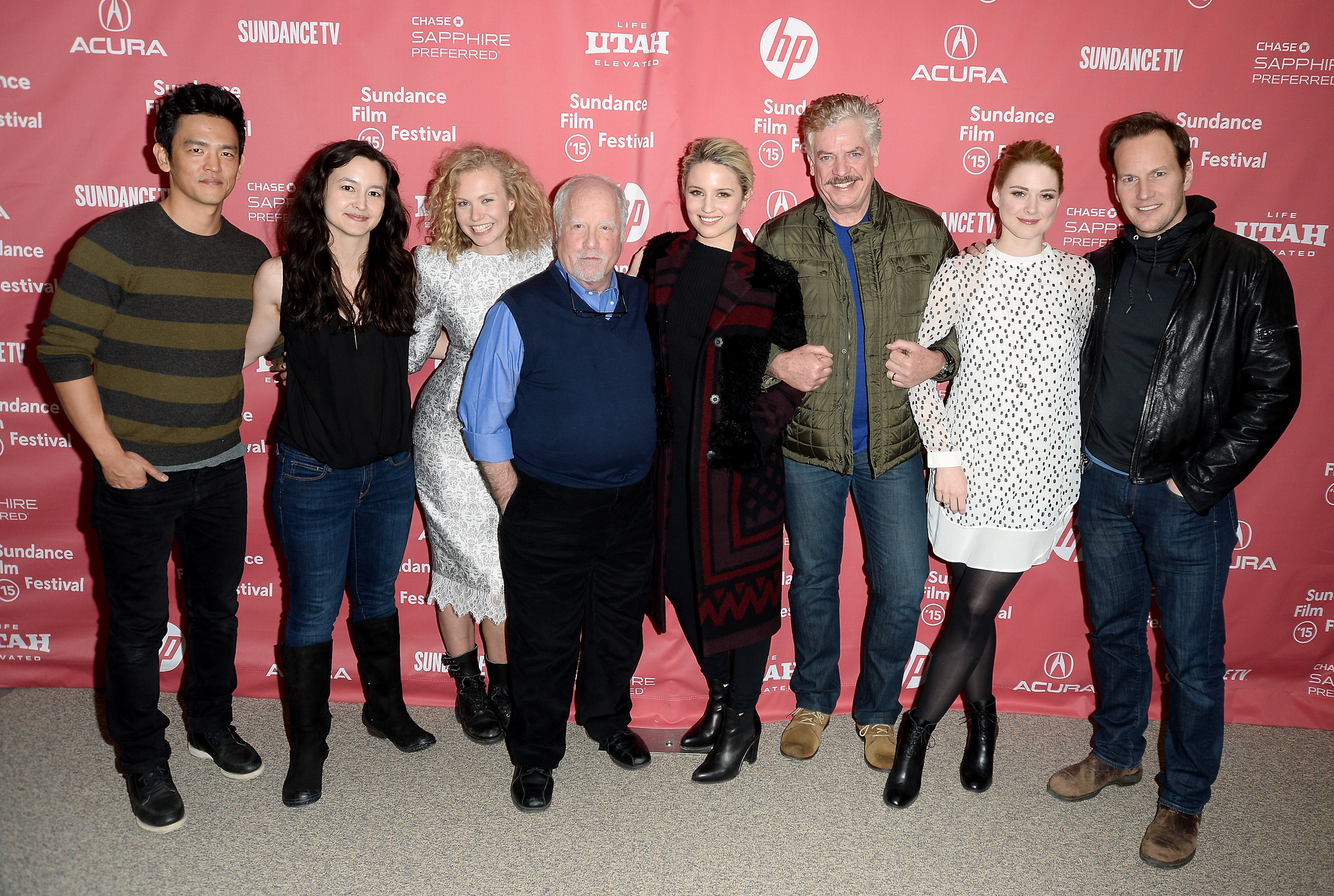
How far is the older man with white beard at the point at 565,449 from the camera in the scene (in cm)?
218

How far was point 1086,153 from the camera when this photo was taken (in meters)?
2.84

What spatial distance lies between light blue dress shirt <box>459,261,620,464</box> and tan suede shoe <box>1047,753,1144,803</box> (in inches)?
80.1

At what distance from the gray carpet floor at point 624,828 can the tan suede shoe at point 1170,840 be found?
4 cm

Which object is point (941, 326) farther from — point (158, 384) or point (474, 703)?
point (158, 384)

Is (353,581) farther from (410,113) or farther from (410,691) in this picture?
(410,113)

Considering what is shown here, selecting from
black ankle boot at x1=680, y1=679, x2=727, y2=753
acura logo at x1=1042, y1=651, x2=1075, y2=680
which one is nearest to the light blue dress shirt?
black ankle boot at x1=680, y1=679, x2=727, y2=753

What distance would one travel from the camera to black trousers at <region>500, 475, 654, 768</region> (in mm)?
2277

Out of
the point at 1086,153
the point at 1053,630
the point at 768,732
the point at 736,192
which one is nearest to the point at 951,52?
the point at 1086,153

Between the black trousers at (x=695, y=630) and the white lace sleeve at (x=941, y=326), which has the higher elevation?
the white lace sleeve at (x=941, y=326)

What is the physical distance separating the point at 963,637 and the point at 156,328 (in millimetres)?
2451

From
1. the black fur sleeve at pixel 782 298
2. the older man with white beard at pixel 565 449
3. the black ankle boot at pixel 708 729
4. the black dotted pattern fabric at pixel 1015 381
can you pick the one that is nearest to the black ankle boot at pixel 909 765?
the black ankle boot at pixel 708 729

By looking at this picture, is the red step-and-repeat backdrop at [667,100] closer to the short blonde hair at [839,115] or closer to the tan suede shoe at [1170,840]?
the short blonde hair at [839,115]

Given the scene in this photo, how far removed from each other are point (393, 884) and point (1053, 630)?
2.49 metres

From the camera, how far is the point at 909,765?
8.34 feet
